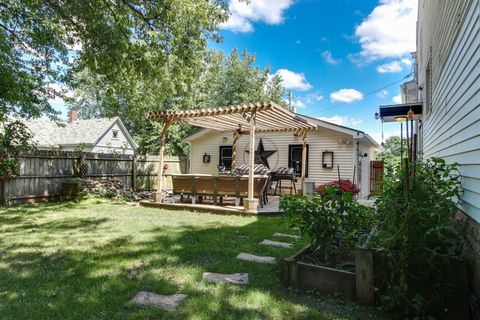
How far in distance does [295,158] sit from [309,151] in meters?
0.65

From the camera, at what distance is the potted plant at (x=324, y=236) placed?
2773mm

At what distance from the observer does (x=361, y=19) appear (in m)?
14.5

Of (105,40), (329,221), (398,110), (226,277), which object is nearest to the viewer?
(329,221)

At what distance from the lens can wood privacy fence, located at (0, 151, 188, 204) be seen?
8.23 meters

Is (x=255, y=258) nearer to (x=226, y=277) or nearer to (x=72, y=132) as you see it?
(x=226, y=277)

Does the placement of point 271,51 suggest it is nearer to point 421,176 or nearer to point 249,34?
point 249,34

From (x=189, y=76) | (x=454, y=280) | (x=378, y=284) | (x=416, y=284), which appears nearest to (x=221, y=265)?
(x=378, y=284)

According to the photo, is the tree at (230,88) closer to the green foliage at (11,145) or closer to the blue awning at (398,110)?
the green foliage at (11,145)

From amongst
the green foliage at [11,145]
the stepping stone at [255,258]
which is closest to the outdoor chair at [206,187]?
the stepping stone at [255,258]

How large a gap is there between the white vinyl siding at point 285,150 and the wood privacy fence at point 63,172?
7.52 feet

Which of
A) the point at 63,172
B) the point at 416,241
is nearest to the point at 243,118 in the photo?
the point at 63,172

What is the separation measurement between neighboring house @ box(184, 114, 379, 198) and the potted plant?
760 cm

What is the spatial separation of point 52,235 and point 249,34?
20218mm

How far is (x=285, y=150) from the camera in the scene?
11789mm
